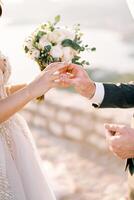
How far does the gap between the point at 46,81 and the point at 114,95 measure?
0.35m

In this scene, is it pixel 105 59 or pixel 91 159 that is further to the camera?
pixel 105 59

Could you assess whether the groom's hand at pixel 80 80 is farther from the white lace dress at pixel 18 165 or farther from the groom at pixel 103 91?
the white lace dress at pixel 18 165

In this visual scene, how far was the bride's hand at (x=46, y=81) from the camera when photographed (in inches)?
108

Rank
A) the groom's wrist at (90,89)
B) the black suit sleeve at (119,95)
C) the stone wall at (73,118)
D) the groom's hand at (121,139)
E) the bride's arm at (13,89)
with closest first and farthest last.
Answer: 1. the groom's hand at (121,139)
2. the black suit sleeve at (119,95)
3. the groom's wrist at (90,89)
4. the bride's arm at (13,89)
5. the stone wall at (73,118)

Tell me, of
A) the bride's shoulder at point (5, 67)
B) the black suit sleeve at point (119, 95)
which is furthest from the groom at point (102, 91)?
the bride's shoulder at point (5, 67)

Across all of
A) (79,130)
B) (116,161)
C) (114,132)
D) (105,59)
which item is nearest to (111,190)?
(116,161)

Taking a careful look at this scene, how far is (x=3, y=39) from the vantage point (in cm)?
1309

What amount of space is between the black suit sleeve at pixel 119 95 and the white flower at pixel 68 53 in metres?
0.38

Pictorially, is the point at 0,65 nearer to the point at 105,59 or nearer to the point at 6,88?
the point at 6,88

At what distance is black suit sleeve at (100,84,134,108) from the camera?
2703mm

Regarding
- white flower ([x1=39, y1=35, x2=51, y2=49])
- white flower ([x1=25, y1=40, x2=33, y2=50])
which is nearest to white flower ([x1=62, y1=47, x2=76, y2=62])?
white flower ([x1=39, y1=35, x2=51, y2=49])

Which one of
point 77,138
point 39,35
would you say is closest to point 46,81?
point 39,35

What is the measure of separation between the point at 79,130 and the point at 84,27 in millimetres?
7757

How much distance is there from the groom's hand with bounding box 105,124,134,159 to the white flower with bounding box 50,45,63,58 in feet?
3.28
